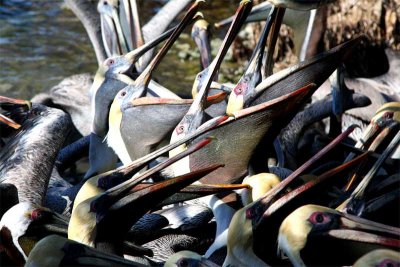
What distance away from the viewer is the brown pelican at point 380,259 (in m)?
2.89

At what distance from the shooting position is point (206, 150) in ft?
13.4

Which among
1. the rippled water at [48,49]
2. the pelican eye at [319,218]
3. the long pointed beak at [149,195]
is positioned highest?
the long pointed beak at [149,195]

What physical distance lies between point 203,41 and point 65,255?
3053mm

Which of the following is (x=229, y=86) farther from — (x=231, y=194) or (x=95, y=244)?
(x=95, y=244)

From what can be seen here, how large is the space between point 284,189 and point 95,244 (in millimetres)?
785

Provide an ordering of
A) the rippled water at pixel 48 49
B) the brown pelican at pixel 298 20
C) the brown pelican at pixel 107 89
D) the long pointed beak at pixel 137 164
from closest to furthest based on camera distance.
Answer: the long pointed beak at pixel 137 164, the brown pelican at pixel 107 89, the brown pelican at pixel 298 20, the rippled water at pixel 48 49

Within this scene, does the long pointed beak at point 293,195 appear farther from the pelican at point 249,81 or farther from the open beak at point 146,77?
the open beak at point 146,77

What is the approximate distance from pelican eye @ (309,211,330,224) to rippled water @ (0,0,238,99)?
415 cm

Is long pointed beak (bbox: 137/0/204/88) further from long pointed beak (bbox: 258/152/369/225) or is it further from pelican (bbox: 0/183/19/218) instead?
long pointed beak (bbox: 258/152/369/225)

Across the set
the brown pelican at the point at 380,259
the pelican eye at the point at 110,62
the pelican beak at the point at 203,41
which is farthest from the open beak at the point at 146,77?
the brown pelican at the point at 380,259

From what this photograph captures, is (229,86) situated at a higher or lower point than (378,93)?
higher

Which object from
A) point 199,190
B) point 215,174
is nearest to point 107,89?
point 215,174

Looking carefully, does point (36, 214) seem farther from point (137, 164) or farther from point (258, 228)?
point (258, 228)

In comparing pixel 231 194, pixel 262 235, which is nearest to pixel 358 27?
pixel 231 194
